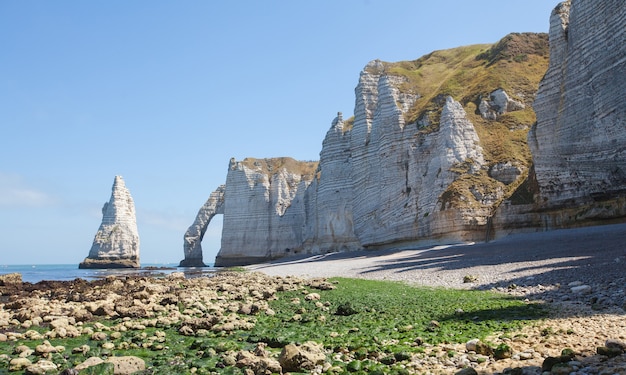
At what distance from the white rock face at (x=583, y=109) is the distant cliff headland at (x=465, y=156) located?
0.24 ft

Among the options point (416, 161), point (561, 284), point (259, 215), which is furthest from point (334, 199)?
point (561, 284)

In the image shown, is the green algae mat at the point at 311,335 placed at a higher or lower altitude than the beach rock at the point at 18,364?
lower

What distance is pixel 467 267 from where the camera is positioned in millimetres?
19094

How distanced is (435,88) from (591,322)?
49.8 metres

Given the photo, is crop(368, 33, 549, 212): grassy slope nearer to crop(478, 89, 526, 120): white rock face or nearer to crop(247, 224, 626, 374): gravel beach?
crop(478, 89, 526, 120): white rock face

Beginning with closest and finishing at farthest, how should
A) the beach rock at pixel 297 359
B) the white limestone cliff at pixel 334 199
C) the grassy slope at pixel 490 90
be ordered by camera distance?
the beach rock at pixel 297 359 < the grassy slope at pixel 490 90 < the white limestone cliff at pixel 334 199

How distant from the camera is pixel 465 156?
39.7 meters

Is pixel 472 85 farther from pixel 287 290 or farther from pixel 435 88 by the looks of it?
pixel 287 290

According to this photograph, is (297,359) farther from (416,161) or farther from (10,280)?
(416,161)

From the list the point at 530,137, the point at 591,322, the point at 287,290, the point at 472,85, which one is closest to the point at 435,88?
the point at 472,85

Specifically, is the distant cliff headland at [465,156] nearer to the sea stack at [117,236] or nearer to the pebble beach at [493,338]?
the pebble beach at [493,338]

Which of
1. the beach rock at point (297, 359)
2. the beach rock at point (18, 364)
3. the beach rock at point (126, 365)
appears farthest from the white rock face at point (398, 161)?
the beach rock at point (18, 364)

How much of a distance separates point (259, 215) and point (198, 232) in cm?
2074

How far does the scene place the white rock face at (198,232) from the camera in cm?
9138
